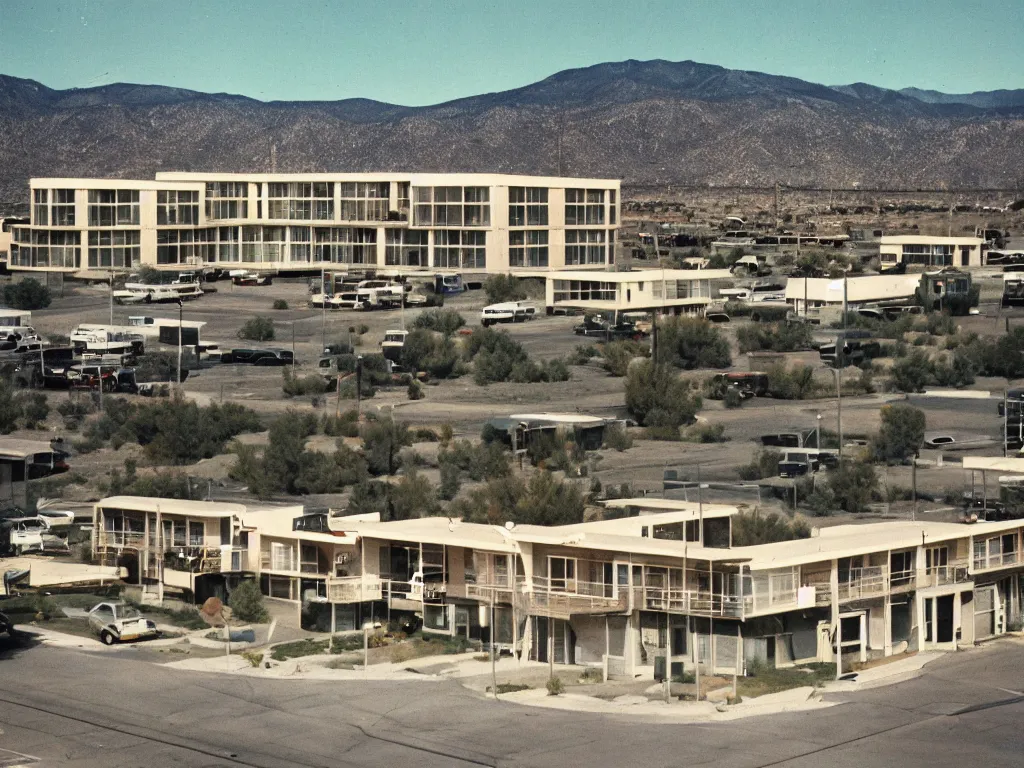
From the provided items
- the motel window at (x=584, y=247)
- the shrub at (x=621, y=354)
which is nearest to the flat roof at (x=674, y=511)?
the shrub at (x=621, y=354)

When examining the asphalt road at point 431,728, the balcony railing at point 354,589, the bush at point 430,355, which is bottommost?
the asphalt road at point 431,728

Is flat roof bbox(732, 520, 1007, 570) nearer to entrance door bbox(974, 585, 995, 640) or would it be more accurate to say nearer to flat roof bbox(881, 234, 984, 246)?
entrance door bbox(974, 585, 995, 640)

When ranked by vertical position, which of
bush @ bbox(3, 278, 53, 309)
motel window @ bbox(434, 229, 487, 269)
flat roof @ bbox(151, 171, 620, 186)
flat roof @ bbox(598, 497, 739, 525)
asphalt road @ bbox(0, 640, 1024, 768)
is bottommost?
asphalt road @ bbox(0, 640, 1024, 768)

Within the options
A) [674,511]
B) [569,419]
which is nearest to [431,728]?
[674,511]

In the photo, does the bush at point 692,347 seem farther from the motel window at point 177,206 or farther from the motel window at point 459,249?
the motel window at point 177,206

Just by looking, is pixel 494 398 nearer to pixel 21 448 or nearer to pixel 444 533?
pixel 21 448

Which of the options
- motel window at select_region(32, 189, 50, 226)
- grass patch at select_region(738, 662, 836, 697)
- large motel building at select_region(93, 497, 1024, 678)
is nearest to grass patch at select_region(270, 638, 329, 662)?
large motel building at select_region(93, 497, 1024, 678)
